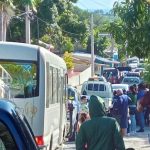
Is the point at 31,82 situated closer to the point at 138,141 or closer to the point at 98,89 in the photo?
the point at 138,141

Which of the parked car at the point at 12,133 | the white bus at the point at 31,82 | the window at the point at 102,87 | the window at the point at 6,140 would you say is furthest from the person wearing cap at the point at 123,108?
the window at the point at 102,87

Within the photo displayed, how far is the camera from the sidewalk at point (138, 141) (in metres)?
19.3

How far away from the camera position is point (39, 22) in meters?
50.3

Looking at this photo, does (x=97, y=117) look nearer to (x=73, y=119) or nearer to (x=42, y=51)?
(x=42, y=51)

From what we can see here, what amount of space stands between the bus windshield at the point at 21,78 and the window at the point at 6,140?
26.6ft

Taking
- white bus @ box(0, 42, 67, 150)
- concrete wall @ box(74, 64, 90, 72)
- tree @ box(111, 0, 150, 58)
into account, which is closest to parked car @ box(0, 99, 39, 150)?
tree @ box(111, 0, 150, 58)

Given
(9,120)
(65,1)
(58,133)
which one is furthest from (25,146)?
(65,1)

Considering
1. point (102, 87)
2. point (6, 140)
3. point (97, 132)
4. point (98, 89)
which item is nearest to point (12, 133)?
point (6, 140)

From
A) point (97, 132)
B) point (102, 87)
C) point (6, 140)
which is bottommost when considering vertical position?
point (97, 132)

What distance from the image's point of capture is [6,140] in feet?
16.0

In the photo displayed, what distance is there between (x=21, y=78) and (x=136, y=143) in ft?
26.3

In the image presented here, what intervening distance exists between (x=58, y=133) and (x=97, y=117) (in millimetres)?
8041

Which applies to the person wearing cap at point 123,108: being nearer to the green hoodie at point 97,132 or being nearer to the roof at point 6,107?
the green hoodie at point 97,132

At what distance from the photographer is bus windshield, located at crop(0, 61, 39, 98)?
13.1 metres
